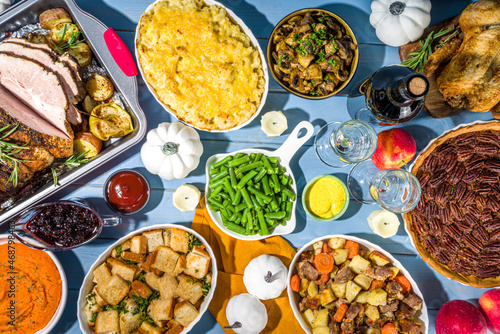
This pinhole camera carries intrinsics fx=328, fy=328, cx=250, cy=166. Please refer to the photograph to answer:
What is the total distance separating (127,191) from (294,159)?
149cm

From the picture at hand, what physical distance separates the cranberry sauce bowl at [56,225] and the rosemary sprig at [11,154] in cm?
29

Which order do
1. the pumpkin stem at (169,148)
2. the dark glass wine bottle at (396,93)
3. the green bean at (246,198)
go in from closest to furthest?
Result: the dark glass wine bottle at (396,93)
the pumpkin stem at (169,148)
the green bean at (246,198)

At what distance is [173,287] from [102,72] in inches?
74.0

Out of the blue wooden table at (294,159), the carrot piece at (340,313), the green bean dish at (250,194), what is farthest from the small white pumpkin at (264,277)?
the carrot piece at (340,313)

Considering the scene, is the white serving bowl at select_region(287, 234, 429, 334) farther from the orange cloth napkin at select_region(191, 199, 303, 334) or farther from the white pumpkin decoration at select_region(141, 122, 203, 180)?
the white pumpkin decoration at select_region(141, 122, 203, 180)

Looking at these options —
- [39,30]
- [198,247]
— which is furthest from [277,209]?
[39,30]

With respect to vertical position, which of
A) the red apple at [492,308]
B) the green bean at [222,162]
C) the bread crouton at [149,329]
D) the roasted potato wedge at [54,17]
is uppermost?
the roasted potato wedge at [54,17]

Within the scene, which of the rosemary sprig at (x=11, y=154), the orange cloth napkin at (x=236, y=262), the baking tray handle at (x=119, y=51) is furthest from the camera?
the orange cloth napkin at (x=236, y=262)

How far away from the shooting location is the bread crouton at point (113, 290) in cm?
264

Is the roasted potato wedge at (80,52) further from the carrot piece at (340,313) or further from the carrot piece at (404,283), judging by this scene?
the carrot piece at (404,283)

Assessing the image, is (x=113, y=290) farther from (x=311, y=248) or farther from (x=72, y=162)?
(x=311, y=248)

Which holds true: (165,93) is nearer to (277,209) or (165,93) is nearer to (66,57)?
(66,57)

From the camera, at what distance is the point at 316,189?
2.84 metres

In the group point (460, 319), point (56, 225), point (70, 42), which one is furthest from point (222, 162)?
point (460, 319)
